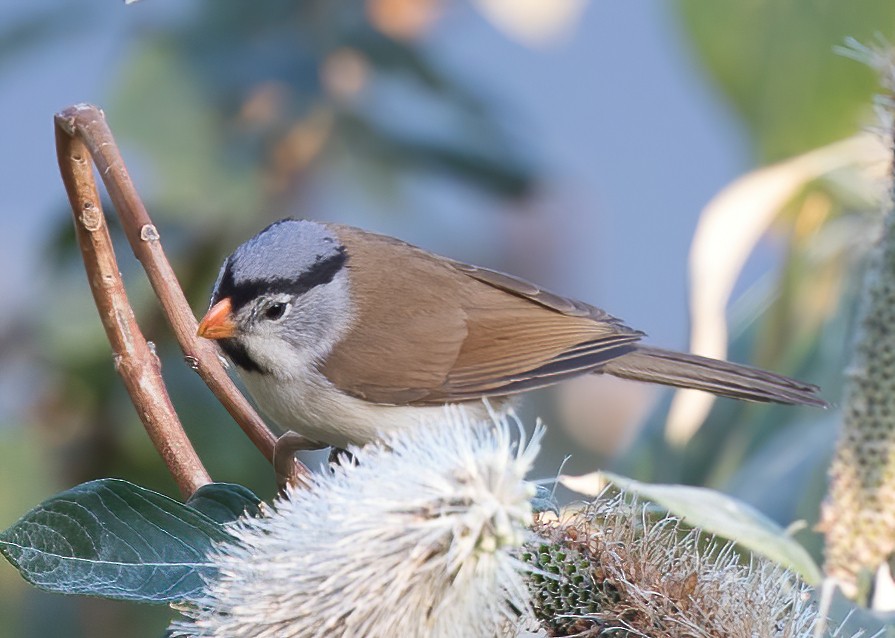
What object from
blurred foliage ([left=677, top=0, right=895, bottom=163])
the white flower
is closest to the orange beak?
the white flower

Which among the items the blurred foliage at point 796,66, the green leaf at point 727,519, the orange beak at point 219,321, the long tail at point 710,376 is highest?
the blurred foliage at point 796,66

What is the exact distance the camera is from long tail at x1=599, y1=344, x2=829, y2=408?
172 cm

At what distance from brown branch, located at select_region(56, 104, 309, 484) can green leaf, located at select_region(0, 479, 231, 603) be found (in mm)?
245

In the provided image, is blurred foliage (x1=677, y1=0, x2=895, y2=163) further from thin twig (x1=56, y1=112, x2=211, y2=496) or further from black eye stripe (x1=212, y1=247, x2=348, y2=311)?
thin twig (x1=56, y1=112, x2=211, y2=496)

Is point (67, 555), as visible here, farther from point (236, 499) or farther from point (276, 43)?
point (276, 43)

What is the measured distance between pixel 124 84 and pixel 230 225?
0.42 m

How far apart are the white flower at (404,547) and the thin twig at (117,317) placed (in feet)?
0.91

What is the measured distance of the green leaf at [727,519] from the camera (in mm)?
1252

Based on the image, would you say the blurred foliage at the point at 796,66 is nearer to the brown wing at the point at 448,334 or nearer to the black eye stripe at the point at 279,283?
the brown wing at the point at 448,334

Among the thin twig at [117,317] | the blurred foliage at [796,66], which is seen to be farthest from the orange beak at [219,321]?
the blurred foliage at [796,66]

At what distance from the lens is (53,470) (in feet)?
7.57

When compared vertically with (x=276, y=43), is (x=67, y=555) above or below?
below

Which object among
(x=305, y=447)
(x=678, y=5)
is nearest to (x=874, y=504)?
(x=305, y=447)

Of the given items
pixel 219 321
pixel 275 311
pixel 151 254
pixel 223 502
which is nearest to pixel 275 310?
pixel 275 311
